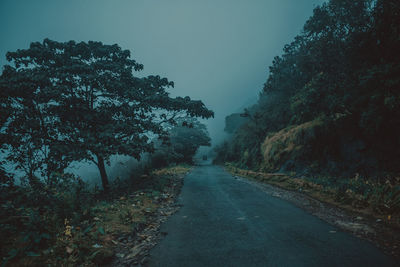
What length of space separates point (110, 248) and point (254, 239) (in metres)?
2.99

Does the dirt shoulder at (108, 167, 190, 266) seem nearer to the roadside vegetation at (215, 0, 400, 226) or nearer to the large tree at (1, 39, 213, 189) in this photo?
the large tree at (1, 39, 213, 189)

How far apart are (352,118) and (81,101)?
49.6 feet

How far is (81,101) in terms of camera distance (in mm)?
8844

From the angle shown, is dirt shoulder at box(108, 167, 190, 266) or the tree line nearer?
dirt shoulder at box(108, 167, 190, 266)

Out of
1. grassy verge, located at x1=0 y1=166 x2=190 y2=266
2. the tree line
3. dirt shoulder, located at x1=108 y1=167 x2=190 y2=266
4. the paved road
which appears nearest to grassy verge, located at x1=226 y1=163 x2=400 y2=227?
the paved road

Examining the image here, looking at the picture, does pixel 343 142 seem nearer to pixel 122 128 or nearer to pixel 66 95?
pixel 122 128

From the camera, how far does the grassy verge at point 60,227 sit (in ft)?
10.1

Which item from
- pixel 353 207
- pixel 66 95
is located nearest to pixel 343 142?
pixel 353 207

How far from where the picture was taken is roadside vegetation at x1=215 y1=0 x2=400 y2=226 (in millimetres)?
7180

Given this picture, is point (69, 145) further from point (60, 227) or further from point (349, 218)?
point (349, 218)

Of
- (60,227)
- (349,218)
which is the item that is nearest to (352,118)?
(349,218)

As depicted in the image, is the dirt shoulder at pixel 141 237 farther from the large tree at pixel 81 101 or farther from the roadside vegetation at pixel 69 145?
the large tree at pixel 81 101

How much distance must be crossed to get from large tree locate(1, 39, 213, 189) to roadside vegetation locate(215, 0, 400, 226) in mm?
8222

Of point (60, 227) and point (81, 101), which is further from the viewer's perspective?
point (81, 101)
